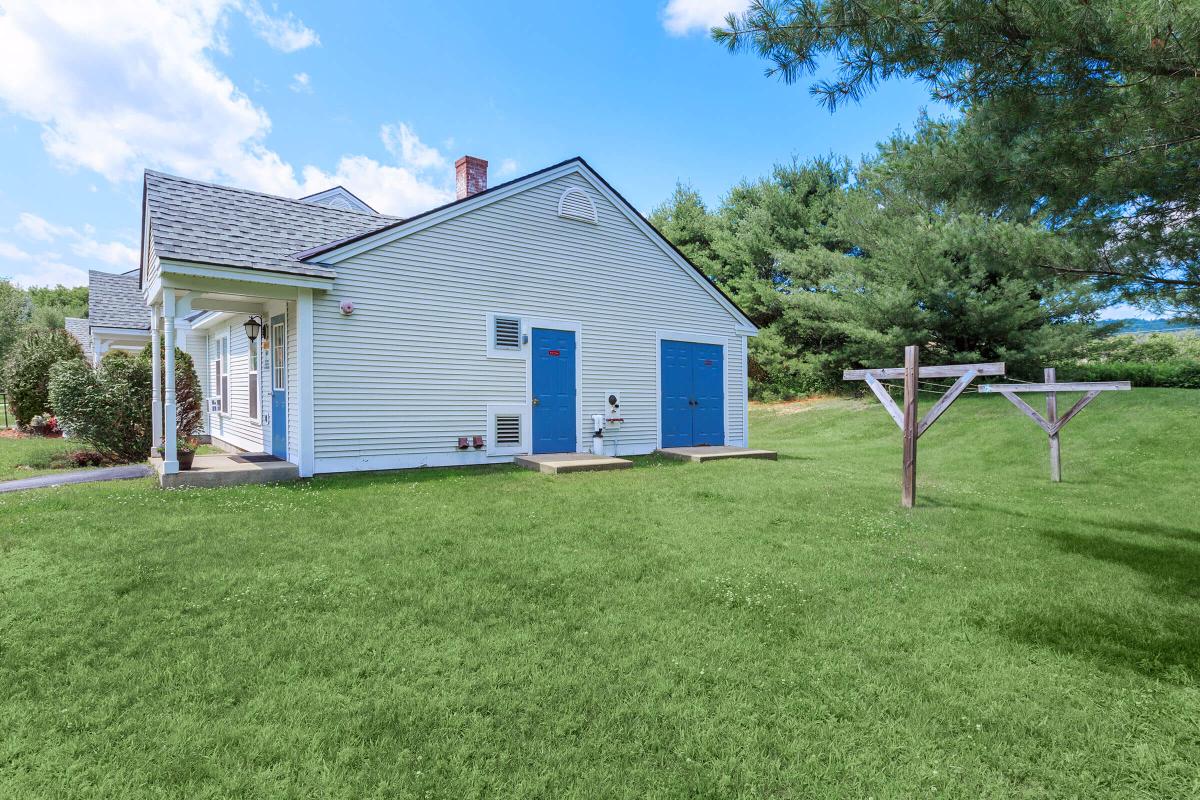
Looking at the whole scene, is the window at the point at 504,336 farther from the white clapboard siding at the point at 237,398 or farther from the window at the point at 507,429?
the white clapboard siding at the point at 237,398

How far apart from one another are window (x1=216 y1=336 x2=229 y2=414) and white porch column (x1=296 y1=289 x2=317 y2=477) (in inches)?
273

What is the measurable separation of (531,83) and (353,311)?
7.13 meters

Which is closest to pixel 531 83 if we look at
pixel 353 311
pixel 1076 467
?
pixel 353 311

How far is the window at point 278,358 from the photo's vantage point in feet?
33.3

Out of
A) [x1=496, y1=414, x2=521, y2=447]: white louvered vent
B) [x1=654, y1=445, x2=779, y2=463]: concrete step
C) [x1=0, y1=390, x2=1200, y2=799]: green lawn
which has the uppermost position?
[x1=496, y1=414, x2=521, y2=447]: white louvered vent

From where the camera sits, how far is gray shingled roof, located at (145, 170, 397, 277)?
8.43 metres

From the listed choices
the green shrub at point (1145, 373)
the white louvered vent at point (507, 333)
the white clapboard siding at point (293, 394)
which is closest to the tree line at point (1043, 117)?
the white louvered vent at point (507, 333)

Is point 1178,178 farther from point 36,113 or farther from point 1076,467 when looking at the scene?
point 36,113

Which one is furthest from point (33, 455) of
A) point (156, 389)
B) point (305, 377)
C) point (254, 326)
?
point (305, 377)

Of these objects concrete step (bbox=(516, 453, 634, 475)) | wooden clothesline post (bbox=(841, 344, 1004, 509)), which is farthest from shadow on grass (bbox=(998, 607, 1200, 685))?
concrete step (bbox=(516, 453, 634, 475))

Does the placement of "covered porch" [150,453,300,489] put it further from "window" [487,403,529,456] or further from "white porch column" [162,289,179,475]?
"window" [487,403,529,456]

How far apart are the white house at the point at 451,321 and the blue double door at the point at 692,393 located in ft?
0.13

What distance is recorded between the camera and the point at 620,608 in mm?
4188

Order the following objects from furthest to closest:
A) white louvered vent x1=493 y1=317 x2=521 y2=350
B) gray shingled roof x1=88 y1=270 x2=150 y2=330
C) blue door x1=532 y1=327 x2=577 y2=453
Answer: gray shingled roof x1=88 y1=270 x2=150 y2=330 → blue door x1=532 y1=327 x2=577 y2=453 → white louvered vent x1=493 y1=317 x2=521 y2=350
